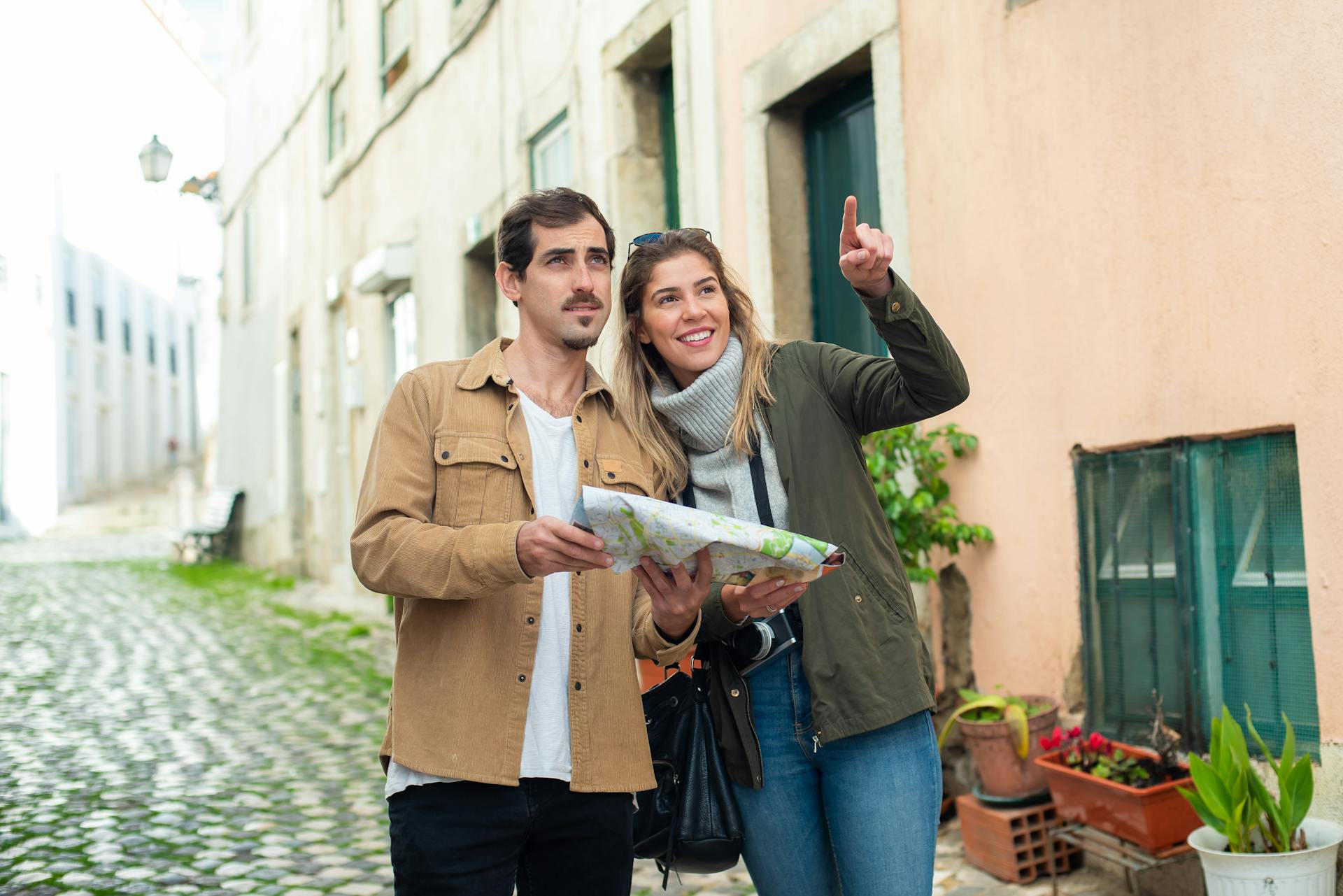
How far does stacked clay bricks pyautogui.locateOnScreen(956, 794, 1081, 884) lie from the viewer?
4.35 metres

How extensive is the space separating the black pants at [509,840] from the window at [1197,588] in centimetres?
247

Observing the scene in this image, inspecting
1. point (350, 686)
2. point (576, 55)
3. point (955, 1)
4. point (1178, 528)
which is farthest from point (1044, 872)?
point (576, 55)

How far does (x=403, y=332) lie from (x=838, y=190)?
7.81 m

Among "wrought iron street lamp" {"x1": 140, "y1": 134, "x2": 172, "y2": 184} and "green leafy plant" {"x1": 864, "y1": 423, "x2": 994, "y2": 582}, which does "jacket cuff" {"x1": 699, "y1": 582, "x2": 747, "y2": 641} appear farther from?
"wrought iron street lamp" {"x1": 140, "y1": 134, "x2": 172, "y2": 184}

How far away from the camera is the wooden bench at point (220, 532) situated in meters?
20.7

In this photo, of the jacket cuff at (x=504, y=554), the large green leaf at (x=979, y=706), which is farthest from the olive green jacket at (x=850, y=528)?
the large green leaf at (x=979, y=706)

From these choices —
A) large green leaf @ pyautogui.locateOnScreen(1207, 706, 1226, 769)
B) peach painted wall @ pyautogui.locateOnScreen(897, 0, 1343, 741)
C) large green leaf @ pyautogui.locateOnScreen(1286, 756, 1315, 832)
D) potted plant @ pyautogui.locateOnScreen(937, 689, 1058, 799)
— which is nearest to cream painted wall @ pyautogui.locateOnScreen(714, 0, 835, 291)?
peach painted wall @ pyautogui.locateOnScreen(897, 0, 1343, 741)

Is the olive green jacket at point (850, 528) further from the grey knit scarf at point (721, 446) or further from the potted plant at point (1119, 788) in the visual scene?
the potted plant at point (1119, 788)

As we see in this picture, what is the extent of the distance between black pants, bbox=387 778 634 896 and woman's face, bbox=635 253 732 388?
2.87 ft

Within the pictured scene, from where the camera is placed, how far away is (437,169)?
11.8 metres

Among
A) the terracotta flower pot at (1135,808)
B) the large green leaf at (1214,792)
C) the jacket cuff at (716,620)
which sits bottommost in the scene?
the terracotta flower pot at (1135,808)

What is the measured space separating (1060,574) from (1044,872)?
3.56 ft

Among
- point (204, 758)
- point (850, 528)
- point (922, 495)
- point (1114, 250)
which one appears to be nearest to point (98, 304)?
point (204, 758)

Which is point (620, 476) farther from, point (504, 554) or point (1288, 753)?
point (1288, 753)
